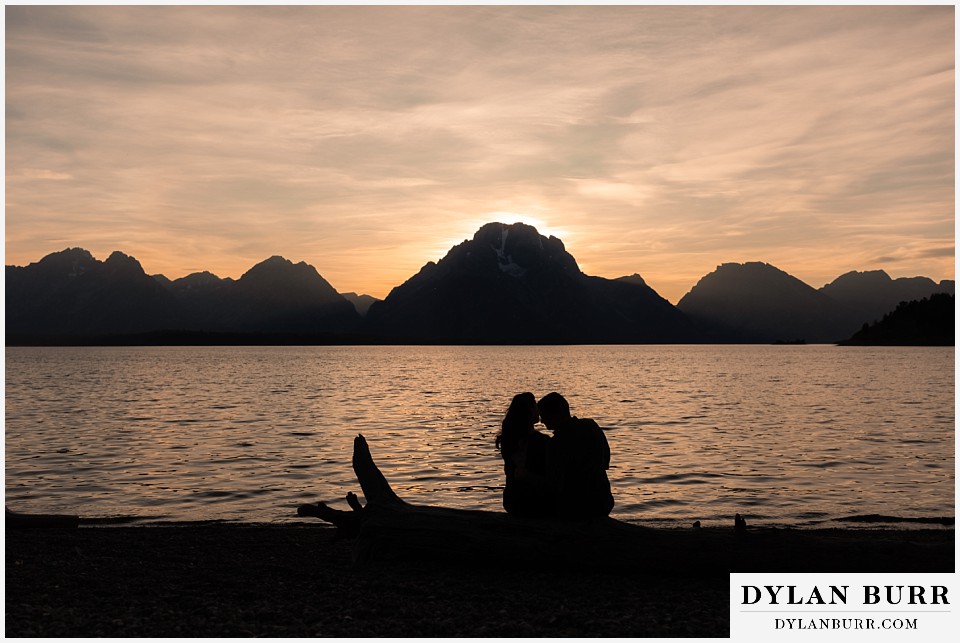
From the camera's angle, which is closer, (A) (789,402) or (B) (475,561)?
(B) (475,561)

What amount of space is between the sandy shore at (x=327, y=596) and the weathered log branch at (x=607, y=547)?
0.12 meters

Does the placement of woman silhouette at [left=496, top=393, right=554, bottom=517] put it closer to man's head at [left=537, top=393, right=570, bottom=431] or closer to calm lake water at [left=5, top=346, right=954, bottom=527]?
man's head at [left=537, top=393, right=570, bottom=431]

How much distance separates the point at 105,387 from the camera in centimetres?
9219

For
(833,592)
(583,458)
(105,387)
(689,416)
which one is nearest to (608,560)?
(583,458)

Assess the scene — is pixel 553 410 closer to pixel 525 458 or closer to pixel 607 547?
pixel 525 458

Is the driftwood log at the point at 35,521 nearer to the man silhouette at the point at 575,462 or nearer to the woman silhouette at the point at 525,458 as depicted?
the woman silhouette at the point at 525,458

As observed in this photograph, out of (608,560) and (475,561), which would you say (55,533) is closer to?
(475,561)

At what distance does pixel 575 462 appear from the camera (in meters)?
11.3

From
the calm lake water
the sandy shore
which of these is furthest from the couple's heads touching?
the calm lake water

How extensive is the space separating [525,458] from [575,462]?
29.4 inches

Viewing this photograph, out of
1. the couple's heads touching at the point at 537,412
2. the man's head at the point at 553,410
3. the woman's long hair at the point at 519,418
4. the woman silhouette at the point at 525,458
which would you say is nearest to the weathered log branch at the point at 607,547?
the woman silhouette at the point at 525,458

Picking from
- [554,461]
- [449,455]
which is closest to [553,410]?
[554,461]

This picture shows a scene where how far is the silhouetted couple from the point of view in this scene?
11.1 metres

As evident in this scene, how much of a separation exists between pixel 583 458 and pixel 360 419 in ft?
136
